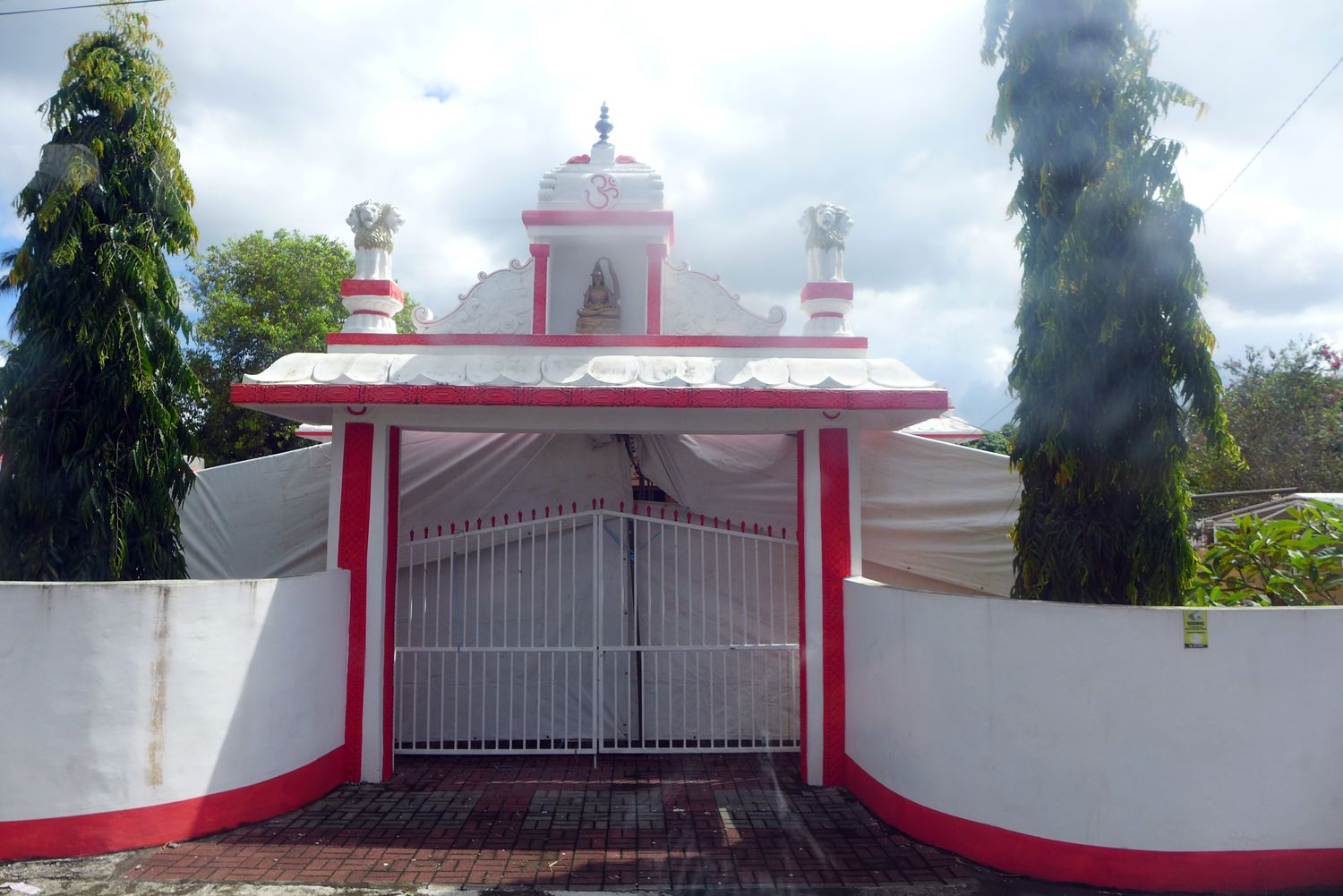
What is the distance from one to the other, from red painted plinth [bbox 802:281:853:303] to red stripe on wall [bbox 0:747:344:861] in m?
4.79

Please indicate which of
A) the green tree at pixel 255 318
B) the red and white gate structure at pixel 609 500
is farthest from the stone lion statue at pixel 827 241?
the green tree at pixel 255 318

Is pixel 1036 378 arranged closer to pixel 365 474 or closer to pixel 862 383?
pixel 862 383

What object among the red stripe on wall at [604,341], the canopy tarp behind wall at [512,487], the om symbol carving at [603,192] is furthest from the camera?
the om symbol carving at [603,192]

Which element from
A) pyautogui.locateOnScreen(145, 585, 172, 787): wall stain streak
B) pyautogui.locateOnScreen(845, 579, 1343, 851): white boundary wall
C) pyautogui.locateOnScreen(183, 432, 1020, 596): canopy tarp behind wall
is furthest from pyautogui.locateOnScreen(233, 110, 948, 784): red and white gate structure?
pyautogui.locateOnScreen(845, 579, 1343, 851): white boundary wall

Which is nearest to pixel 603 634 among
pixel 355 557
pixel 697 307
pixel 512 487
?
pixel 512 487

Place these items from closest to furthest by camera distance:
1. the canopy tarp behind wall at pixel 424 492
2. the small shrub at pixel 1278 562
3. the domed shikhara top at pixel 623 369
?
the small shrub at pixel 1278 562, the domed shikhara top at pixel 623 369, the canopy tarp behind wall at pixel 424 492

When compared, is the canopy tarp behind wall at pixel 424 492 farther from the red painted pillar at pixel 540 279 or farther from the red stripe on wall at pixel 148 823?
the red stripe on wall at pixel 148 823

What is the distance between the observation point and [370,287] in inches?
263

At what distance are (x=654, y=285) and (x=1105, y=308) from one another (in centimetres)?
401

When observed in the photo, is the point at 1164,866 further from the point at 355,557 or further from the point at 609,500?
the point at 355,557

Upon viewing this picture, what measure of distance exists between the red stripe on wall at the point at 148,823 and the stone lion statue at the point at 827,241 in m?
5.05

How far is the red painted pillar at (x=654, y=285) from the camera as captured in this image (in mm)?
7527

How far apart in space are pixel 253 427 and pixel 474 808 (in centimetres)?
1264

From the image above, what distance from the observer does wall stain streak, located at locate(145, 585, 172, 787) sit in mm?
4602
